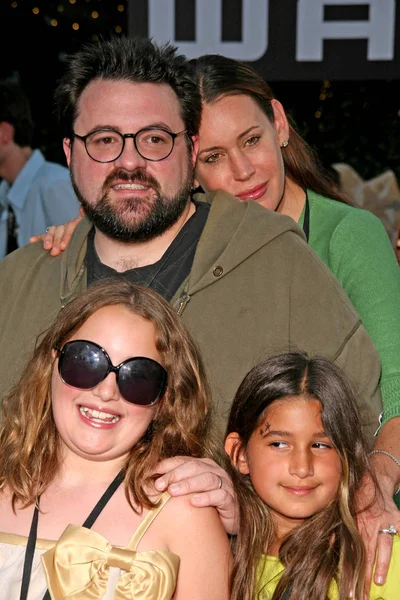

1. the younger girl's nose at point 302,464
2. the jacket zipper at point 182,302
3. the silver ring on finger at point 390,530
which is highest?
the jacket zipper at point 182,302

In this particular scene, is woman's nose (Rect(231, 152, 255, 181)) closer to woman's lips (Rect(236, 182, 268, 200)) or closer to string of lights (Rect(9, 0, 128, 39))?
woman's lips (Rect(236, 182, 268, 200))

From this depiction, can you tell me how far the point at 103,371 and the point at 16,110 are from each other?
12.3 ft

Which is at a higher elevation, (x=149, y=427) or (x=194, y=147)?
(x=194, y=147)

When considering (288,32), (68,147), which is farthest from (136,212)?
(288,32)

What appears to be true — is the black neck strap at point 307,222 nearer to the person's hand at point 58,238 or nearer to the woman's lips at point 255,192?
the woman's lips at point 255,192

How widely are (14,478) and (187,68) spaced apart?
1453mm

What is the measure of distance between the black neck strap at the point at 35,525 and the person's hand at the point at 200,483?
11 cm

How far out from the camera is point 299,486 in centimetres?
262

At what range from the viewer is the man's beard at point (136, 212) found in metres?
3.04

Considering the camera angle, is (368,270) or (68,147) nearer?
(368,270)

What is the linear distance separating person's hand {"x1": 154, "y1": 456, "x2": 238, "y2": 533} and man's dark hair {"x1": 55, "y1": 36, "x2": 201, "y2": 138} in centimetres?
115

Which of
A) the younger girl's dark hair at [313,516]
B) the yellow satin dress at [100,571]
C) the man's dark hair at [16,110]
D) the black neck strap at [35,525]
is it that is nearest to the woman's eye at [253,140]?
the younger girl's dark hair at [313,516]

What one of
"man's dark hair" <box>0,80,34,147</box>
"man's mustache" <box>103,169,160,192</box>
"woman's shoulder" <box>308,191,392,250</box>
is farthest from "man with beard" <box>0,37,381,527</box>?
"man's dark hair" <box>0,80,34,147</box>

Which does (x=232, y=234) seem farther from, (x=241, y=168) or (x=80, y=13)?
(x=80, y=13)
